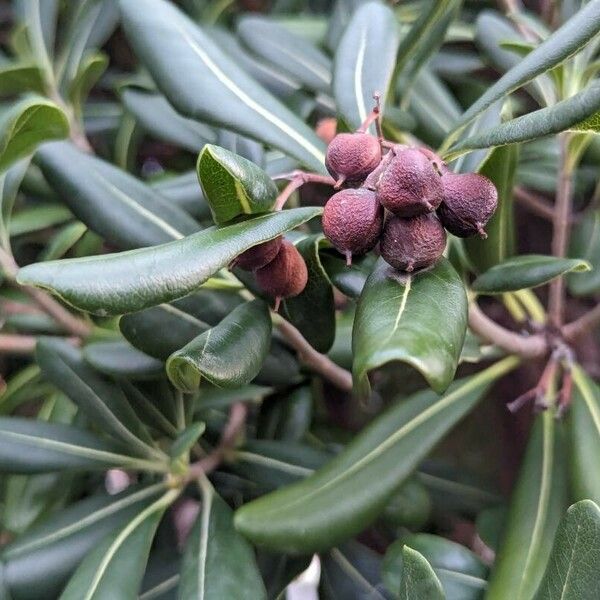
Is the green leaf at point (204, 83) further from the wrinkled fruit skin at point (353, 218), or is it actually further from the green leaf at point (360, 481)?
the green leaf at point (360, 481)

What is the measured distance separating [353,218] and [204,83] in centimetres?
26

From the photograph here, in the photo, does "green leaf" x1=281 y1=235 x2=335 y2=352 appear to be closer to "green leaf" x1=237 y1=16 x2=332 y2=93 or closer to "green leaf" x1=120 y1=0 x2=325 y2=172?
"green leaf" x1=120 y1=0 x2=325 y2=172

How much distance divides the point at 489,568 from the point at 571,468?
0.13 metres

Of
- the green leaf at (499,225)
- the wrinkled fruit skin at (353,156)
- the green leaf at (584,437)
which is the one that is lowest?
the green leaf at (584,437)

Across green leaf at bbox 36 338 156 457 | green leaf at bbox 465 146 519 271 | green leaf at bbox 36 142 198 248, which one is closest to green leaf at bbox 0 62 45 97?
green leaf at bbox 36 142 198 248

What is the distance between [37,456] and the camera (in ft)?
2.44

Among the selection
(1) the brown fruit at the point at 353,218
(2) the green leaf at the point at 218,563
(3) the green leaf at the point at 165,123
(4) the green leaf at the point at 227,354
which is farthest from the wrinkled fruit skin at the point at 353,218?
(3) the green leaf at the point at 165,123

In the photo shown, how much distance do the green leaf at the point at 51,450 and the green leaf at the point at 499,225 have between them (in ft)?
1.44

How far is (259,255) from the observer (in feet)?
1.72

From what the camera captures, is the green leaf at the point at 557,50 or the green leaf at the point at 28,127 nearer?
the green leaf at the point at 557,50

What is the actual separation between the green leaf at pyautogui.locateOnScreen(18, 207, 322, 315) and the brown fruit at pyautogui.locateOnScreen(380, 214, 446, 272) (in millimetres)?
86

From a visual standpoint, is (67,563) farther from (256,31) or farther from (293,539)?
(256,31)

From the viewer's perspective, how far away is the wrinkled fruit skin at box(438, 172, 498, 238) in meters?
0.50

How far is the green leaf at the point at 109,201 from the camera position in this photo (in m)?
0.69
